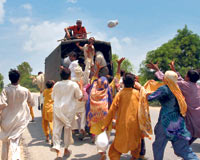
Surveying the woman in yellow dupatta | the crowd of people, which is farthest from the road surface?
the woman in yellow dupatta

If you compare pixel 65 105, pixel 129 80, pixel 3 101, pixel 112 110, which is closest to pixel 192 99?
pixel 129 80

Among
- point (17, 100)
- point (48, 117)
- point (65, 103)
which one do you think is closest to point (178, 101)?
point (65, 103)

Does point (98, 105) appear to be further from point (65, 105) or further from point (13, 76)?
point (13, 76)

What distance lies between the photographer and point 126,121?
3463 millimetres

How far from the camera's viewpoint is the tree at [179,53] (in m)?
29.5

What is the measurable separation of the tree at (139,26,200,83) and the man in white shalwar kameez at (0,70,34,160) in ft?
88.5

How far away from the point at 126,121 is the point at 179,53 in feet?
96.8

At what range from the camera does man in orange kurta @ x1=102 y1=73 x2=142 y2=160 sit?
3.42 metres

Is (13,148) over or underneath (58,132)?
underneath

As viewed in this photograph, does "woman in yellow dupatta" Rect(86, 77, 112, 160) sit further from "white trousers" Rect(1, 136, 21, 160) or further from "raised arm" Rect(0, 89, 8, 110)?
"raised arm" Rect(0, 89, 8, 110)

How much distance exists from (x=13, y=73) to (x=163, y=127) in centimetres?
266

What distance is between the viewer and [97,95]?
425 centimetres

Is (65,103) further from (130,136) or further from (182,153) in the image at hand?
(182,153)

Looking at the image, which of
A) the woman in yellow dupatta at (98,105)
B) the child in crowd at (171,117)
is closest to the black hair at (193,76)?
the child in crowd at (171,117)
